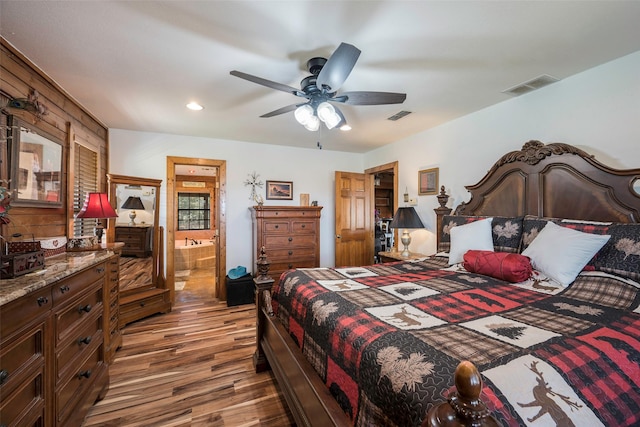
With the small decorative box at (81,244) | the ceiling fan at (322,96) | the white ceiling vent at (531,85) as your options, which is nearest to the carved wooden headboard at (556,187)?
the white ceiling vent at (531,85)

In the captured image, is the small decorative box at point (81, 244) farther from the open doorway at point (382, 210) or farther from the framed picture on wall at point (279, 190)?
the open doorway at point (382, 210)

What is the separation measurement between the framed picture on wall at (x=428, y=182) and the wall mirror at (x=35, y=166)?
396 centimetres

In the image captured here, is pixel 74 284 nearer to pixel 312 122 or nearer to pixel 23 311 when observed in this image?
pixel 23 311

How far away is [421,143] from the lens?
3.86m

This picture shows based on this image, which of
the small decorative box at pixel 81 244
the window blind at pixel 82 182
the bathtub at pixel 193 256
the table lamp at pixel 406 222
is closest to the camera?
the small decorative box at pixel 81 244

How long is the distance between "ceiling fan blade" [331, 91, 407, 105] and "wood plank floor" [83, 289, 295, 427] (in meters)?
2.25

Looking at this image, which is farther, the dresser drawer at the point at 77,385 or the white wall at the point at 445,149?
the white wall at the point at 445,149

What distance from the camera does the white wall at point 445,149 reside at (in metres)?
2.07

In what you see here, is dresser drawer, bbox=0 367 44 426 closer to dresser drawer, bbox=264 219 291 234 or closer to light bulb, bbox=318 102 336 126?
light bulb, bbox=318 102 336 126

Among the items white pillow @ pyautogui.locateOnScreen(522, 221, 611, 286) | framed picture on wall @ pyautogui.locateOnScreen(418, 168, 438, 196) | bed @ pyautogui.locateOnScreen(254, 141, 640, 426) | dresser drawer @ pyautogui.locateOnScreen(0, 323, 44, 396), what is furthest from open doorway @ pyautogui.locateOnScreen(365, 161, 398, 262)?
dresser drawer @ pyautogui.locateOnScreen(0, 323, 44, 396)

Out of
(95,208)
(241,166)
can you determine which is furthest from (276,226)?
(95,208)

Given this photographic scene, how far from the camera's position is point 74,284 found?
61.9 inches

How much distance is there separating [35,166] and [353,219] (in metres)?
3.95

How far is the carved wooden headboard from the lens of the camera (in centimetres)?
195
